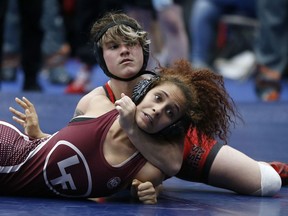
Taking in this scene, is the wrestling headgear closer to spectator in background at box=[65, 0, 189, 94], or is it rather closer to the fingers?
the fingers

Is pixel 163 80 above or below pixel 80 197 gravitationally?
above

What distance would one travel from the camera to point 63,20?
841cm

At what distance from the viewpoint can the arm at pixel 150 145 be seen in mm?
3121

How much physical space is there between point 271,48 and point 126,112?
3.94 meters

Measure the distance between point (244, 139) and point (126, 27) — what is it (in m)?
1.59

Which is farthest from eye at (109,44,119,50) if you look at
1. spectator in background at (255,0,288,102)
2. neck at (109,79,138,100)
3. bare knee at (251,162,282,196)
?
spectator in background at (255,0,288,102)

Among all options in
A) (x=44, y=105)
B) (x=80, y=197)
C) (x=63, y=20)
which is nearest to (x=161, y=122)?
(x=80, y=197)

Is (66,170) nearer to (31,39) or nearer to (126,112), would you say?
(126,112)

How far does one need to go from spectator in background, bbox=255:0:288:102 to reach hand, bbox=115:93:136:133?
3.71 meters

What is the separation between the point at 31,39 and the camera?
21.6 feet

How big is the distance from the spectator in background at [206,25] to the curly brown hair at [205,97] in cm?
471

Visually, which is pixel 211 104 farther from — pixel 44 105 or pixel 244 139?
pixel 44 105

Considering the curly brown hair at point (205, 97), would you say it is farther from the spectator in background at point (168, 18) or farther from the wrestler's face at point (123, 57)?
the spectator in background at point (168, 18)

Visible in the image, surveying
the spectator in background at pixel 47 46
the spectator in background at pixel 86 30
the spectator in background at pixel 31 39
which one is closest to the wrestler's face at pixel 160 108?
the spectator in background at pixel 86 30
